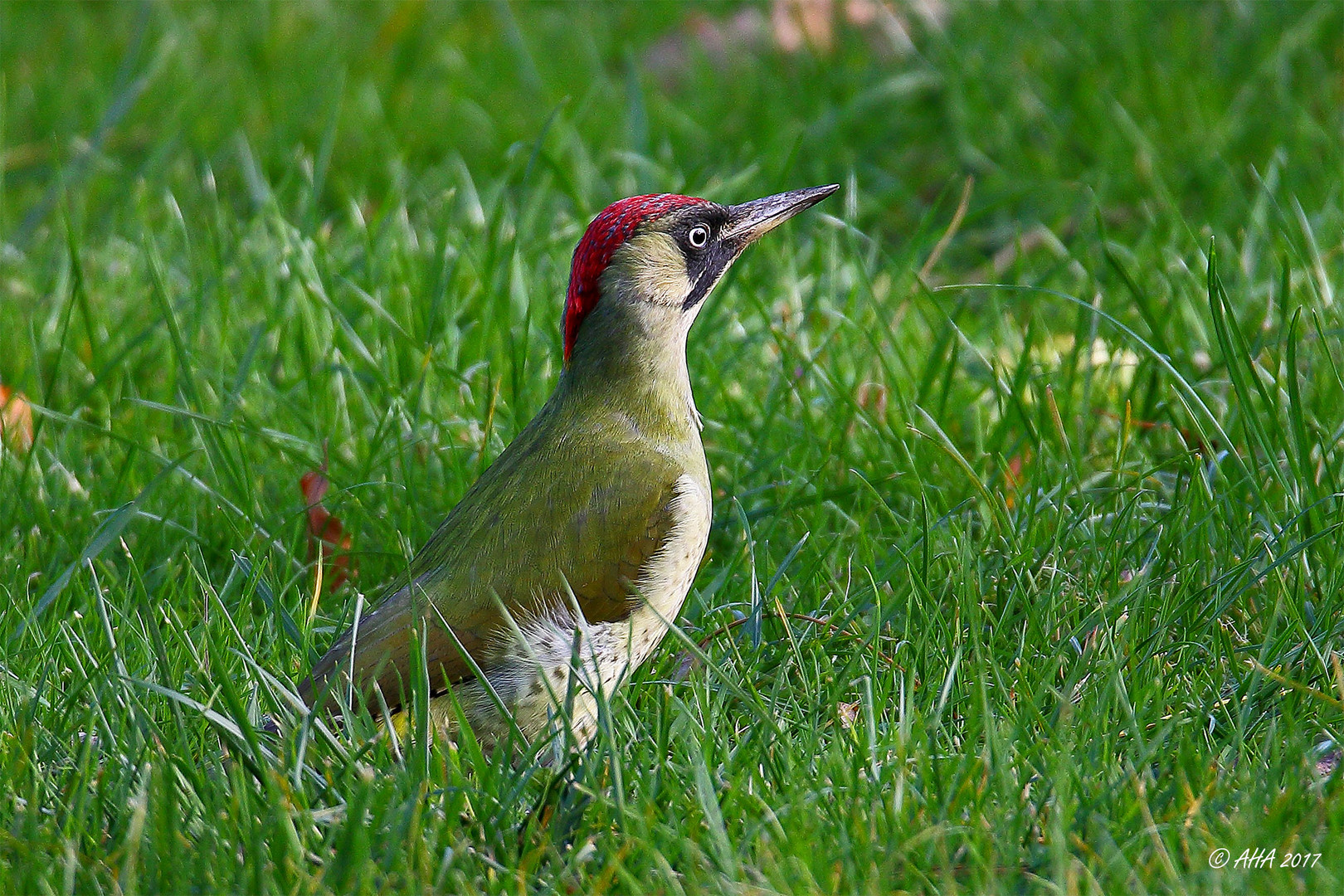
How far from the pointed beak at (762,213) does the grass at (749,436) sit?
349mm

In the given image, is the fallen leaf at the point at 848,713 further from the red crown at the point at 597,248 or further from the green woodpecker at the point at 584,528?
A: the red crown at the point at 597,248

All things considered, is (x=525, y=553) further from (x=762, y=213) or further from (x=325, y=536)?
(x=762, y=213)

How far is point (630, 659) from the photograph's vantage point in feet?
9.98

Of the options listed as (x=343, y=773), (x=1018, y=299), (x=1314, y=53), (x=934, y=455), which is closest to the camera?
(x=343, y=773)

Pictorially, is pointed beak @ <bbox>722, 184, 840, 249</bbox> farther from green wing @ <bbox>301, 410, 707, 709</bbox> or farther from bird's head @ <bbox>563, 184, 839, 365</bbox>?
green wing @ <bbox>301, 410, 707, 709</bbox>

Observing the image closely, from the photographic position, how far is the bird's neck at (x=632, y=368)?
3395 millimetres

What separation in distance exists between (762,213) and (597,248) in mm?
466

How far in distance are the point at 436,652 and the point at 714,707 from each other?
58 centimetres

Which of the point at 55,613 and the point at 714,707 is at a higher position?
the point at 55,613

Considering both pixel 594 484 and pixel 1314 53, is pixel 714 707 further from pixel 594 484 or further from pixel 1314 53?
pixel 1314 53

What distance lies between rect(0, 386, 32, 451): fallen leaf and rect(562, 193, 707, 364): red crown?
55.0 inches

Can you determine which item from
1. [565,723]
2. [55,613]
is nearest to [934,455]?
[565,723]

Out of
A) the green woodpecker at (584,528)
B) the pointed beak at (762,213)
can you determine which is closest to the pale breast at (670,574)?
the green woodpecker at (584,528)

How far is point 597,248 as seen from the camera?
341cm
